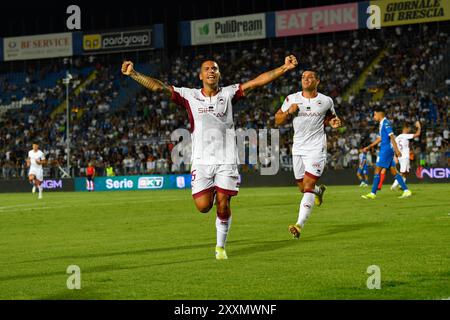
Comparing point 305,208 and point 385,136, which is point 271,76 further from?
point 385,136

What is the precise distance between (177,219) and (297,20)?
43.3 metres

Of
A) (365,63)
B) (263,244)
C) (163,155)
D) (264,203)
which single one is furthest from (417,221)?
(365,63)

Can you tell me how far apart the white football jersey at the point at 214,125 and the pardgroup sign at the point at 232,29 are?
169 feet

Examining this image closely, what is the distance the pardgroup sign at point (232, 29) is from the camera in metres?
62.7

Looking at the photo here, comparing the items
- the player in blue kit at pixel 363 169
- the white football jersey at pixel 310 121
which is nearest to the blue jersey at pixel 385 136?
the white football jersey at pixel 310 121

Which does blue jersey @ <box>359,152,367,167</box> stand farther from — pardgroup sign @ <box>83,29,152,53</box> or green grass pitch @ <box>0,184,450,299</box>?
pardgroup sign @ <box>83,29,152,53</box>

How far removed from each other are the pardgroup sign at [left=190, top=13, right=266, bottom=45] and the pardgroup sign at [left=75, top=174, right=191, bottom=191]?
1820 cm

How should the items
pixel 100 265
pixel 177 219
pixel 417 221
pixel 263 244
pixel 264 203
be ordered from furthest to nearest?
pixel 264 203 → pixel 177 219 → pixel 417 221 → pixel 263 244 → pixel 100 265

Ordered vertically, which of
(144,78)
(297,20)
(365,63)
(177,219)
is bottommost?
(177,219)

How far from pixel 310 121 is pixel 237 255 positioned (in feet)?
A: 13.2

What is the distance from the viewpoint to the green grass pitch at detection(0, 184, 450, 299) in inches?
324

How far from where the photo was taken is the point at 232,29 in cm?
6328

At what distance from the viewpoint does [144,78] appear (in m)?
11.4
